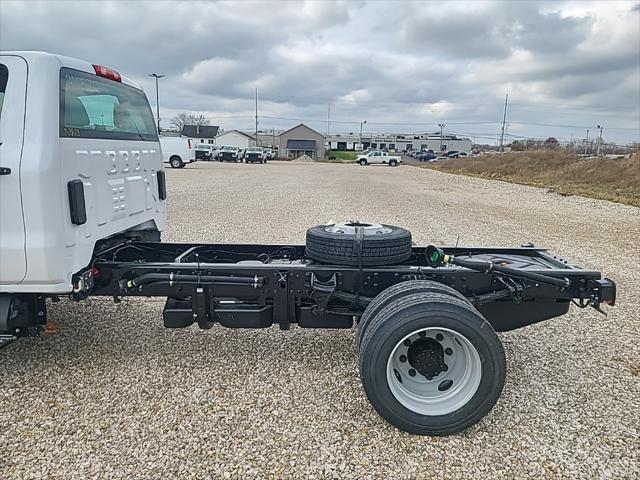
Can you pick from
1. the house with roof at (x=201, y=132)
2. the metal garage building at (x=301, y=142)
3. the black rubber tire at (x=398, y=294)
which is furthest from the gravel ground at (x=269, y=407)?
the house with roof at (x=201, y=132)

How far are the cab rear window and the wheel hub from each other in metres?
2.69

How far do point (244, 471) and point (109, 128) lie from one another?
2.80 metres

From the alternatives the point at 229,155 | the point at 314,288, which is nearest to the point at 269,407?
the point at 314,288

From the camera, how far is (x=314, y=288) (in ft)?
11.7

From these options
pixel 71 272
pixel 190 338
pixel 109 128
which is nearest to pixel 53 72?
pixel 109 128

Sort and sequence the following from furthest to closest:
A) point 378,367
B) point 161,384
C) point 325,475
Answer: point 161,384
point 378,367
point 325,475

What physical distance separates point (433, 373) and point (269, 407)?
1.11 metres

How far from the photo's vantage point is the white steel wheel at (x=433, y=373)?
303cm

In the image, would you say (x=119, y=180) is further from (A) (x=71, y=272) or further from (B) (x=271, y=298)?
(B) (x=271, y=298)

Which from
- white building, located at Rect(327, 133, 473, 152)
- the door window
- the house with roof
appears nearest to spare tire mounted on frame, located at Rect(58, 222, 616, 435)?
the door window

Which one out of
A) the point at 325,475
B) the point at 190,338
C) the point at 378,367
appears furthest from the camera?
the point at 190,338

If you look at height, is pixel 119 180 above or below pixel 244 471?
above

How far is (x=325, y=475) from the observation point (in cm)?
270

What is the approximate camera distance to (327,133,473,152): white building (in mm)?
124938
